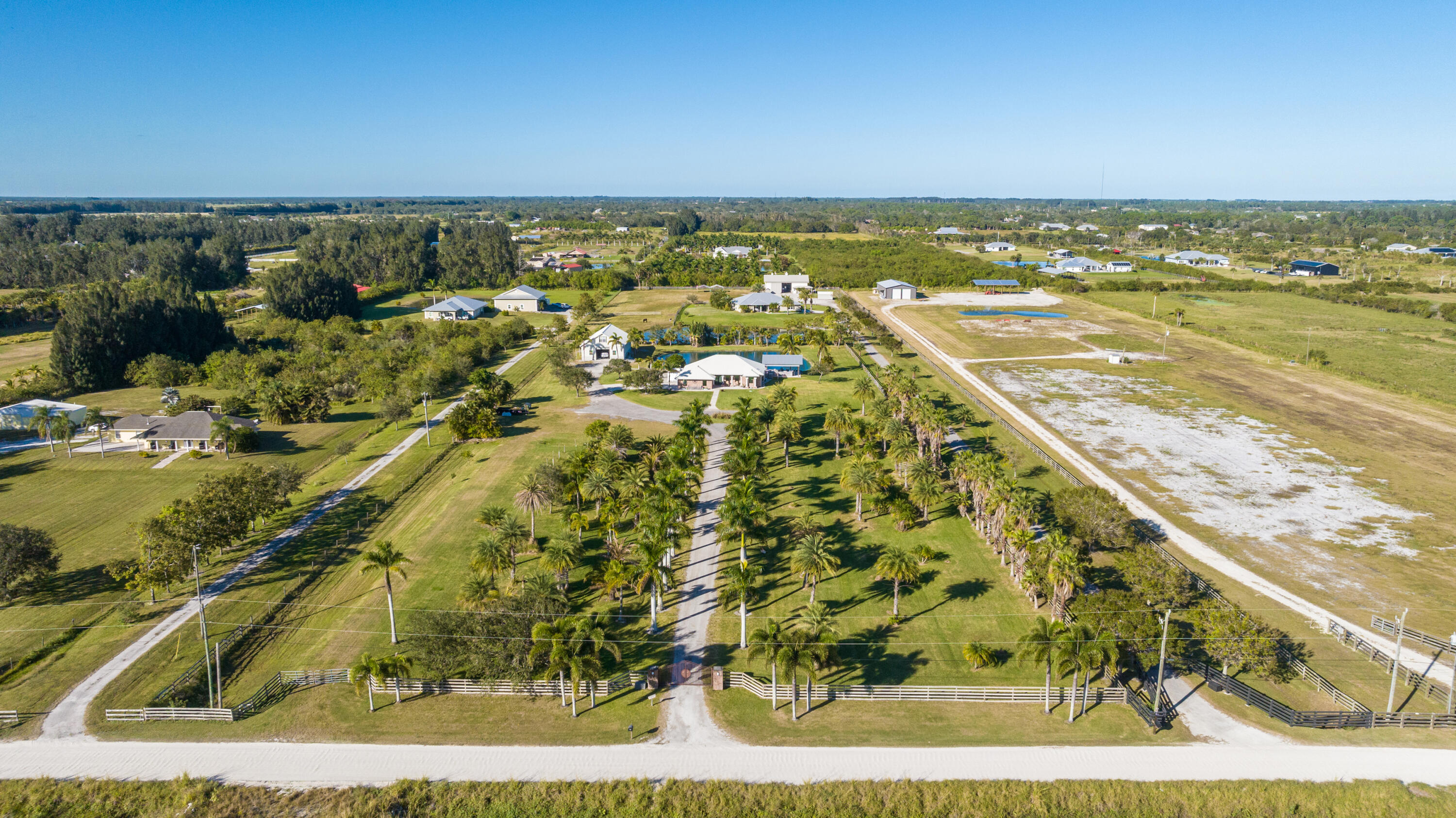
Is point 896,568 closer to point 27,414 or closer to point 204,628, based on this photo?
point 204,628

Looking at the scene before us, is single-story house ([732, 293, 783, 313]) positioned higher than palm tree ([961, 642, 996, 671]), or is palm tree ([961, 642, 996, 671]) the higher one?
single-story house ([732, 293, 783, 313])

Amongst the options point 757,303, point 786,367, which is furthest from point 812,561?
point 757,303

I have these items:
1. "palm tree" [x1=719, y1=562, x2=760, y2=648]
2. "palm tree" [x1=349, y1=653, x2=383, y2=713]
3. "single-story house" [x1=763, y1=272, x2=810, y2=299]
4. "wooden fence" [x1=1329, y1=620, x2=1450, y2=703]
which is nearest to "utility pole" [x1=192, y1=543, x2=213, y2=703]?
"palm tree" [x1=349, y1=653, x2=383, y2=713]

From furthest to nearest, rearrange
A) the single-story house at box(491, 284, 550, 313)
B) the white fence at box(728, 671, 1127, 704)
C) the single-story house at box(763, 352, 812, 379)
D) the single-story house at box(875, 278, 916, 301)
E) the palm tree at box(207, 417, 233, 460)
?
the single-story house at box(875, 278, 916, 301), the single-story house at box(491, 284, 550, 313), the single-story house at box(763, 352, 812, 379), the palm tree at box(207, 417, 233, 460), the white fence at box(728, 671, 1127, 704)

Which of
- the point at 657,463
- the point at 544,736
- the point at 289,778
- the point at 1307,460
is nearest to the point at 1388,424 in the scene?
the point at 1307,460

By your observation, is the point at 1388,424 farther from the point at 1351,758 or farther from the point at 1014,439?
the point at 1351,758

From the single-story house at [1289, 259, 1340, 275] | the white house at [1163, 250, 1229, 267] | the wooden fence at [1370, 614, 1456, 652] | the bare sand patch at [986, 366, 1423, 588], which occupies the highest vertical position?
the white house at [1163, 250, 1229, 267]

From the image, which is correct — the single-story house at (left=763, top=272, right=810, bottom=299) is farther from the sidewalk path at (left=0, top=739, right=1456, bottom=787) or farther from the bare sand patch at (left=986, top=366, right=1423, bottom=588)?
the sidewalk path at (left=0, top=739, right=1456, bottom=787)
